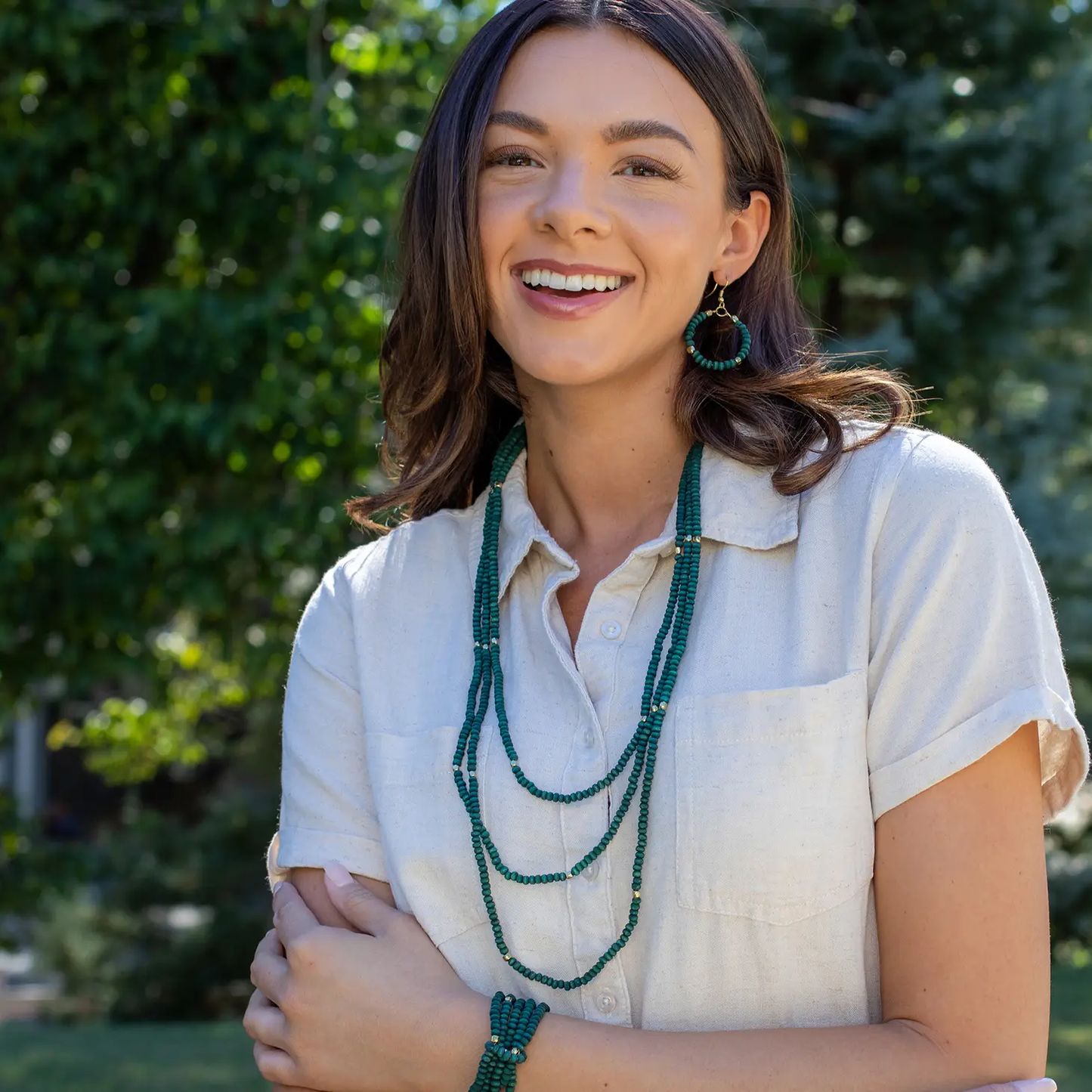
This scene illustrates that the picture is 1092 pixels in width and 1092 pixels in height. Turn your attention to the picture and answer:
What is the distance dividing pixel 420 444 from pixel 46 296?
3.42m

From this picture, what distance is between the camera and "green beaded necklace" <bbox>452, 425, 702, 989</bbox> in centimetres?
192

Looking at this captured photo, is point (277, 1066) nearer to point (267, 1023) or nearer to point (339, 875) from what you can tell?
point (267, 1023)

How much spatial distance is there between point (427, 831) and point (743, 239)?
3.25ft

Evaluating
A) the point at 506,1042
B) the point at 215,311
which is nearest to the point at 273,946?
the point at 506,1042

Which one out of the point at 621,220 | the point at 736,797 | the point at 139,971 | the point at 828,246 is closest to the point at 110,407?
the point at 828,246

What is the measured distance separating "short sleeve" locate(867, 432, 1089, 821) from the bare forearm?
27cm

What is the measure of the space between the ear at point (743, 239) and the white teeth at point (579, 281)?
0.23 m

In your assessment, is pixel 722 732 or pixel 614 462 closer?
pixel 722 732

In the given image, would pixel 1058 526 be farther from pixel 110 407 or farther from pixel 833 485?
pixel 833 485

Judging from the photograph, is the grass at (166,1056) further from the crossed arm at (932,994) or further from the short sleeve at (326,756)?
the crossed arm at (932,994)

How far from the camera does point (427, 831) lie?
81.2 inches

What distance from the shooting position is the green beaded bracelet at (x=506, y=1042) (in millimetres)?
1817

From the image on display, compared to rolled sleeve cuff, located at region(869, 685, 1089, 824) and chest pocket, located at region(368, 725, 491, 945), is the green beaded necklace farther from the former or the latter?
rolled sleeve cuff, located at region(869, 685, 1089, 824)

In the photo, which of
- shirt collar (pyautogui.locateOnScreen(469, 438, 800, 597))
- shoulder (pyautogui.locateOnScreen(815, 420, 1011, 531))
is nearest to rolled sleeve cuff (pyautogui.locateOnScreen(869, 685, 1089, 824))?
shoulder (pyautogui.locateOnScreen(815, 420, 1011, 531))
